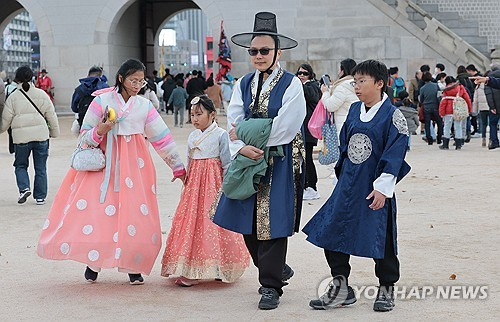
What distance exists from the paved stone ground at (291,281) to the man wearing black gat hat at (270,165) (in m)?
0.34

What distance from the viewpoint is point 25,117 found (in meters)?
10.5

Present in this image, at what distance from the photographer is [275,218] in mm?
5652

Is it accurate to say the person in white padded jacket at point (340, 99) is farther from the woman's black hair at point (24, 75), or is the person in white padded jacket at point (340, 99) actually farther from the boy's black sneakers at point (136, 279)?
the boy's black sneakers at point (136, 279)

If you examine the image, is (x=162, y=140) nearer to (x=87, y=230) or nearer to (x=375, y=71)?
(x=87, y=230)

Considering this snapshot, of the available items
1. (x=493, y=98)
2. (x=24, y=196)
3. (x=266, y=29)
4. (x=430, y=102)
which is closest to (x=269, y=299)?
(x=266, y=29)

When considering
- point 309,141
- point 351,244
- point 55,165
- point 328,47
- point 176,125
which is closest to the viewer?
point 351,244

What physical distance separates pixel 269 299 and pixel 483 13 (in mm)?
25615

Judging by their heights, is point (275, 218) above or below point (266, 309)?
above

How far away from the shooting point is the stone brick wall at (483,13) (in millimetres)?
29438

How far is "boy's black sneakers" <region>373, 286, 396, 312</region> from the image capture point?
5.54m

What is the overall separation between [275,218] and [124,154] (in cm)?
140

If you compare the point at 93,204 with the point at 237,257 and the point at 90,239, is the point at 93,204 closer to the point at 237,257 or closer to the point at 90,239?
the point at 90,239

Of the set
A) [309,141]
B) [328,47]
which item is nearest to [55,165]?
[309,141]

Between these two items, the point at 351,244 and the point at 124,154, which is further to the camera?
the point at 124,154
